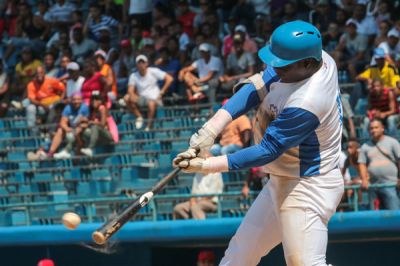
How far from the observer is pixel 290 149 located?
5.45 metres

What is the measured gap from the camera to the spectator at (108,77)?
1309 cm

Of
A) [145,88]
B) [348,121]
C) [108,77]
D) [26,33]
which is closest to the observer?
[348,121]

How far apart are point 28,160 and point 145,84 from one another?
189cm

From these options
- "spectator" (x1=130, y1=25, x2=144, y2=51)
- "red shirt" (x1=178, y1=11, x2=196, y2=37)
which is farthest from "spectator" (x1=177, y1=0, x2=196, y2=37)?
"spectator" (x1=130, y1=25, x2=144, y2=51)

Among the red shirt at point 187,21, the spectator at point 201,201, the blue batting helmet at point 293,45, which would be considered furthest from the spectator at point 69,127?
the blue batting helmet at point 293,45

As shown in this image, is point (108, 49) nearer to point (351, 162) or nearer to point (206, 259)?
point (351, 162)

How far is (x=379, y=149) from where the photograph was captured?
9.45 metres

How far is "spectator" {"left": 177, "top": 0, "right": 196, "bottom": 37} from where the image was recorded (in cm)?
1400

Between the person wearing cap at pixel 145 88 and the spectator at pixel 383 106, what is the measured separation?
3149 millimetres

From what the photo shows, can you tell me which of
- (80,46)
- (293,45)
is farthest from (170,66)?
(293,45)

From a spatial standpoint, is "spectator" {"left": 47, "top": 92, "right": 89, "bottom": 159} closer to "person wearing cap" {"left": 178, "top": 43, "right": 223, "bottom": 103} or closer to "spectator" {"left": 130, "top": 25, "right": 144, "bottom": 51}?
"person wearing cap" {"left": 178, "top": 43, "right": 223, "bottom": 103}

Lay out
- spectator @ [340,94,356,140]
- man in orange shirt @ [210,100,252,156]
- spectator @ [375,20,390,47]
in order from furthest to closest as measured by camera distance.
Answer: spectator @ [375,20,390,47] → man in orange shirt @ [210,100,252,156] → spectator @ [340,94,356,140]

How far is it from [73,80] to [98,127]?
4.56ft

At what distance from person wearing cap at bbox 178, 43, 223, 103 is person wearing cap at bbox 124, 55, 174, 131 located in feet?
0.84
